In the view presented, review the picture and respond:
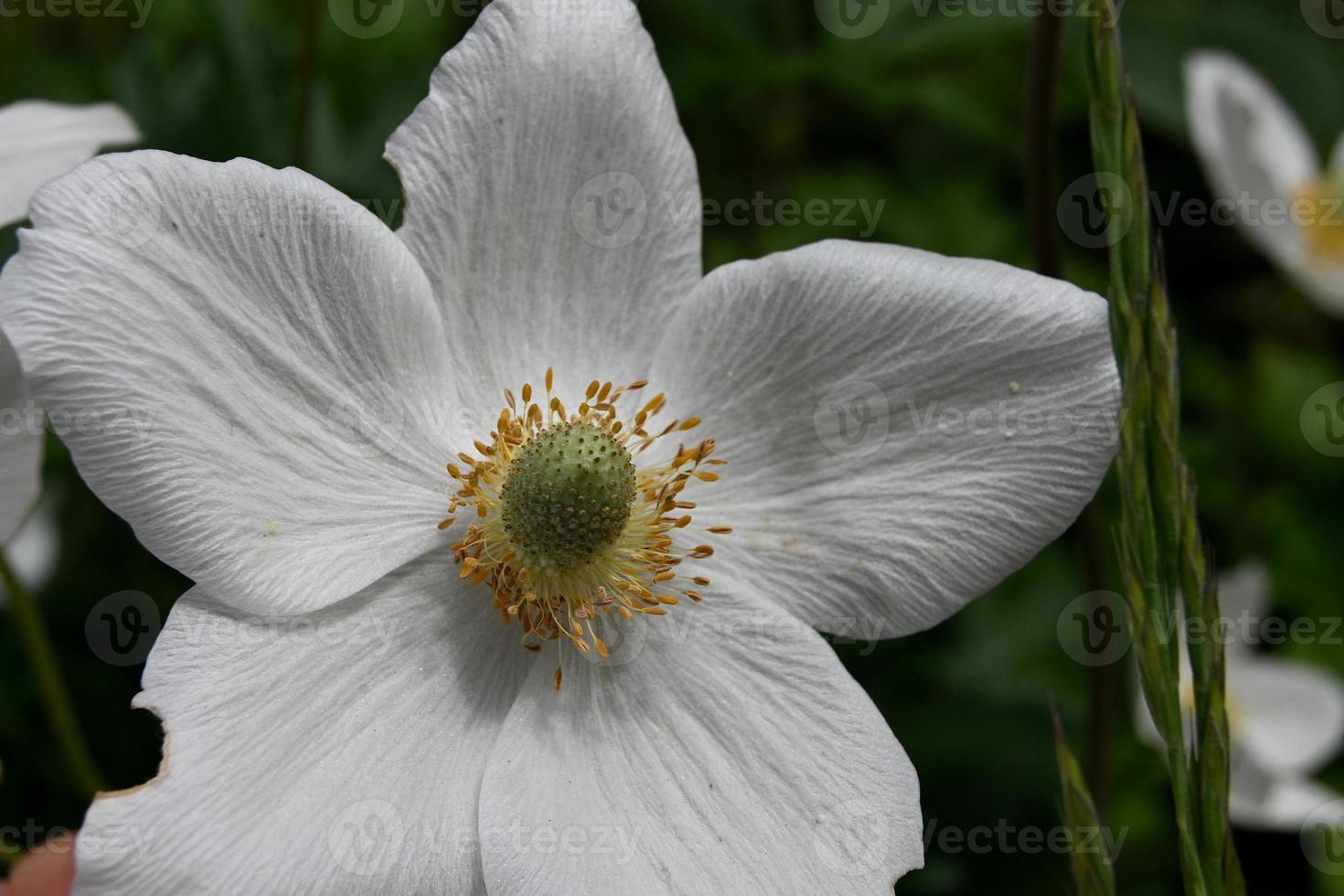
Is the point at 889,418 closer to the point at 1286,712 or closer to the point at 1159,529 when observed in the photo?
the point at 1159,529

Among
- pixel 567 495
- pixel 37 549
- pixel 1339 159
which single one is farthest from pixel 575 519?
pixel 1339 159

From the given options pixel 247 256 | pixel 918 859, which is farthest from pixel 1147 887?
pixel 247 256

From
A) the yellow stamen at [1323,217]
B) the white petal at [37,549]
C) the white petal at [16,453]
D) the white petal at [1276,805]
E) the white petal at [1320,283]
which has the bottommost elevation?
the white petal at [1276,805]

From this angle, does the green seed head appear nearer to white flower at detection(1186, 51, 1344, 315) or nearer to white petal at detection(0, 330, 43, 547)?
white petal at detection(0, 330, 43, 547)

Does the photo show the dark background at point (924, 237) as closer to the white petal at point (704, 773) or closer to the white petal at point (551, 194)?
the white petal at point (551, 194)

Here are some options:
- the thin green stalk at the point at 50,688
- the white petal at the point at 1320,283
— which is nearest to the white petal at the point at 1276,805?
the white petal at the point at 1320,283

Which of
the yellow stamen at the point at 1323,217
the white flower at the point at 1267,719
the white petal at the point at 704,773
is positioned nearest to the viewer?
the white petal at the point at 704,773
